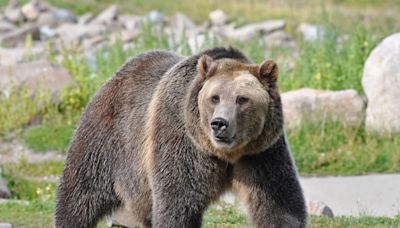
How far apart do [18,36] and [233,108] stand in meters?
15.5

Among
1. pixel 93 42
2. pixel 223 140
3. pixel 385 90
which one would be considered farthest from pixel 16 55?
pixel 223 140

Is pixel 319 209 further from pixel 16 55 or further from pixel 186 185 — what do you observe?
pixel 16 55

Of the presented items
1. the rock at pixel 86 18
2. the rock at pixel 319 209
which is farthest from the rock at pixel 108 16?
the rock at pixel 319 209

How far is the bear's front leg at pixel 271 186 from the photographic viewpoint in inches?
269

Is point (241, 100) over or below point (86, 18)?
over

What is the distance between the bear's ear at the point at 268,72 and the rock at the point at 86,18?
719 inches

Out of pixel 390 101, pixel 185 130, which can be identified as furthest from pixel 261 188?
pixel 390 101

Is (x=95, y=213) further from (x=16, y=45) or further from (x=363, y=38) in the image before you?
(x=16, y=45)

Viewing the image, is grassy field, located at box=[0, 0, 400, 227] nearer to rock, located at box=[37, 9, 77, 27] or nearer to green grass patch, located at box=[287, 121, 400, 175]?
green grass patch, located at box=[287, 121, 400, 175]

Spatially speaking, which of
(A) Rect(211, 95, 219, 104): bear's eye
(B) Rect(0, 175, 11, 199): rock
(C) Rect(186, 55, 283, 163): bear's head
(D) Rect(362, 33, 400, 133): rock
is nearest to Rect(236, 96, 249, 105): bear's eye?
→ (C) Rect(186, 55, 283, 163): bear's head

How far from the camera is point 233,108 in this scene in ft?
21.4

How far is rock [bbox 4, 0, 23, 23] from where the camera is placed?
24.9m

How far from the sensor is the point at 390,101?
12367 mm

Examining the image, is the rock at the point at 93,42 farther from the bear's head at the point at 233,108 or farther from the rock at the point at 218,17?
the bear's head at the point at 233,108
